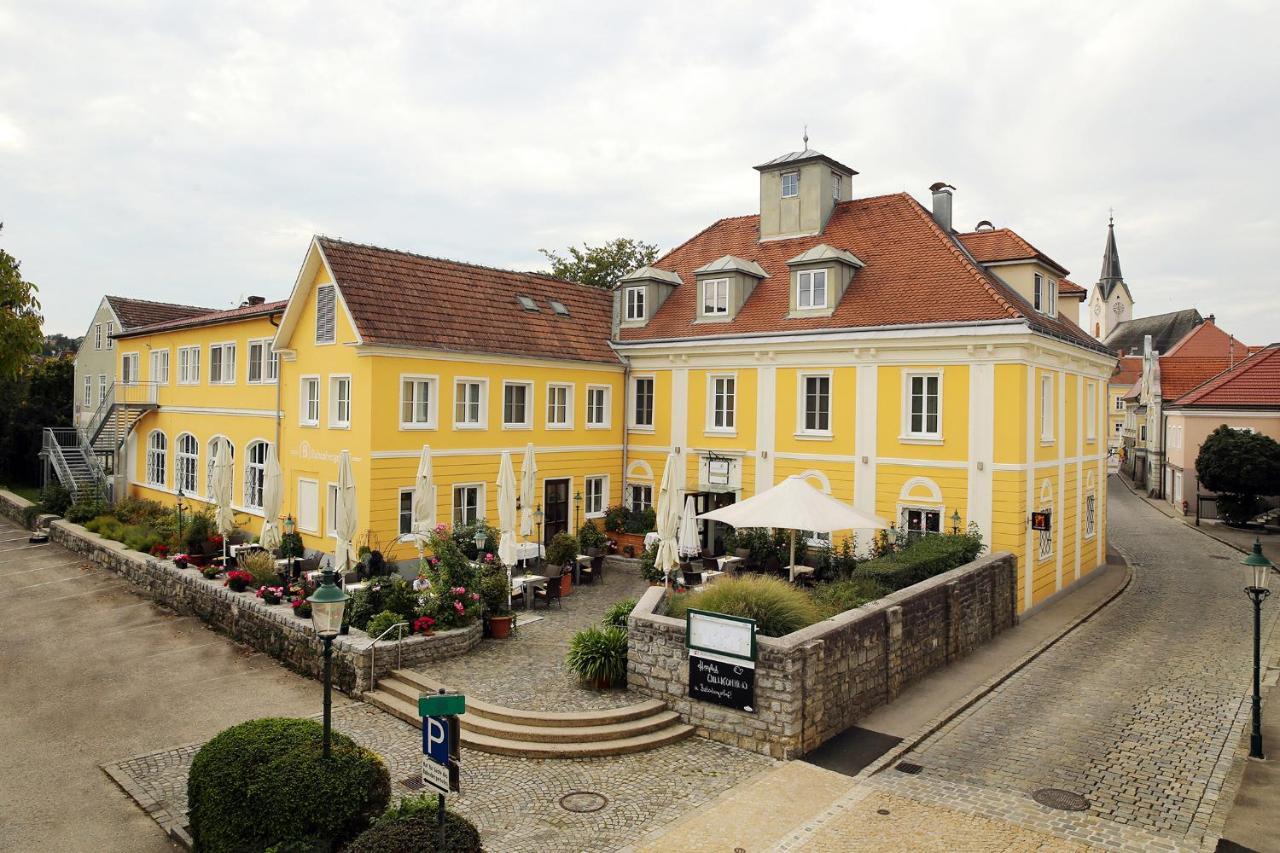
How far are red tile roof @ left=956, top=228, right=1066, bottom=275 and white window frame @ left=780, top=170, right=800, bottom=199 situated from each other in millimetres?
5364

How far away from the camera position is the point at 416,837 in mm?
7125

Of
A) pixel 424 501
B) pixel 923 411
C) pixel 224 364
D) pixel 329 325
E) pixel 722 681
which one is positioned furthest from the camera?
pixel 224 364

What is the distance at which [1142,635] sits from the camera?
57.6 feet

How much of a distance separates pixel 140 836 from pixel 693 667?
700 centimetres

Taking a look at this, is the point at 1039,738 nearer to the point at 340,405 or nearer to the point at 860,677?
the point at 860,677

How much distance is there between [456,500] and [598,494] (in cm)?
536

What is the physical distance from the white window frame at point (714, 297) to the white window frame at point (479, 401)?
23.2ft

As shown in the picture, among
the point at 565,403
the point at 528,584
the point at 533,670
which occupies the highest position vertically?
the point at 565,403

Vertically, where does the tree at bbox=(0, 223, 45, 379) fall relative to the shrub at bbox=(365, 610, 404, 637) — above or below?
above

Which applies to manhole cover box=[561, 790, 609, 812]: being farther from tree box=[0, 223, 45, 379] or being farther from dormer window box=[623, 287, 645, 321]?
dormer window box=[623, 287, 645, 321]

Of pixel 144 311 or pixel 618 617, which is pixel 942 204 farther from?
pixel 144 311

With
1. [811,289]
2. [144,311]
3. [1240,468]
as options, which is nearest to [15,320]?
[811,289]

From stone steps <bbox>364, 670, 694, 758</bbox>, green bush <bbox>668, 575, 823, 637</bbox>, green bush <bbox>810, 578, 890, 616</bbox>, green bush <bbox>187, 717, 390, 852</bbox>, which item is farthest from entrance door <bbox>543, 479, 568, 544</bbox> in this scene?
green bush <bbox>187, 717, 390, 852</bbox>

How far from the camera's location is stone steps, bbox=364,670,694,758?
11.0m
